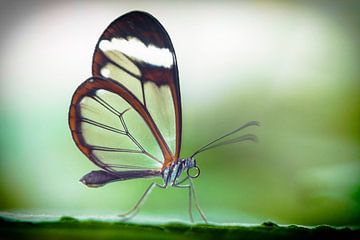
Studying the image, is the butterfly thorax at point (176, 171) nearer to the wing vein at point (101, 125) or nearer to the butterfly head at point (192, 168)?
the butterfly head at point (192, 168)

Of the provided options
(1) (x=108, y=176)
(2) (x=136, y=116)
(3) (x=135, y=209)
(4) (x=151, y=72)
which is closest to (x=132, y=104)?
(2) (x=136, y=116)

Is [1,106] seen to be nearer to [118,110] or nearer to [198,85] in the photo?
[118,110]

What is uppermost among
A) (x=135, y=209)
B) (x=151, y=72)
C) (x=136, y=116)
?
(x=151, y=72)

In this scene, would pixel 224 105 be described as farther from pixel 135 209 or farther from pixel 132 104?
pixel 135 209

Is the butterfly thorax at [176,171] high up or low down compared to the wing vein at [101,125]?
down

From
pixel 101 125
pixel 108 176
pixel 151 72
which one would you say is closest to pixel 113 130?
pixel 101 125

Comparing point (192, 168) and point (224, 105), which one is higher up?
point (224, 105)

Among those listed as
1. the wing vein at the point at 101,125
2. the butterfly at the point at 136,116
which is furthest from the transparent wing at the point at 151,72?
the wing vein at the point at 101,125
